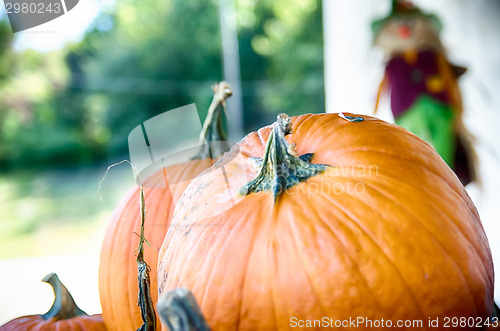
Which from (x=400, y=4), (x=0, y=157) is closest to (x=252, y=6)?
(x=0, y=157)

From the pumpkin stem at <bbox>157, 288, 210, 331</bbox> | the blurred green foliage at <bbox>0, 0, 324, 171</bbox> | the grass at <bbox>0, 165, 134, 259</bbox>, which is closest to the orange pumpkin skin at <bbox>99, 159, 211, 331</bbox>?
the pumpkin stem at <bbox>157, 288, 210, 331</bbox>

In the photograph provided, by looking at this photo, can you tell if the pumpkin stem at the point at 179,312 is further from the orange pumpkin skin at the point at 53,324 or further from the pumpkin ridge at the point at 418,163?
the orange pumpkin skin at the point at 53,324

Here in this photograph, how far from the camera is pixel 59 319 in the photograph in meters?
0.78

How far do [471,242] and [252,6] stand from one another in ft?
40.7

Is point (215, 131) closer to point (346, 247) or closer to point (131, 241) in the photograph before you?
point (131, 241)

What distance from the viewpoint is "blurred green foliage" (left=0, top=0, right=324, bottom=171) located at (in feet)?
28.1

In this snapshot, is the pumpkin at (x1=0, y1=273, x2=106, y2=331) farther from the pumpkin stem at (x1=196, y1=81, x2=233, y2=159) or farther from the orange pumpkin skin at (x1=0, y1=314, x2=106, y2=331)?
the pumpkin stem at (x1=196, y1=81, x2=233, y2=159)

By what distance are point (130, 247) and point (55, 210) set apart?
577 centimetres

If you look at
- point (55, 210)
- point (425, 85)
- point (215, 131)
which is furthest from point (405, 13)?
point (55, 210)

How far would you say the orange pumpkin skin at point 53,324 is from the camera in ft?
2.45

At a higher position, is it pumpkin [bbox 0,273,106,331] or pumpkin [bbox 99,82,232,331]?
pumpkin [bbox 99,82,232,331]

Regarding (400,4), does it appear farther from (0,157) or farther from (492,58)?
(0,157)

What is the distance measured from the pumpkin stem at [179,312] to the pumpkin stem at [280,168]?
0.20m

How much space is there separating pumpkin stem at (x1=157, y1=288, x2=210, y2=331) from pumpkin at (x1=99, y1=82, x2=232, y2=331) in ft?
1.15
